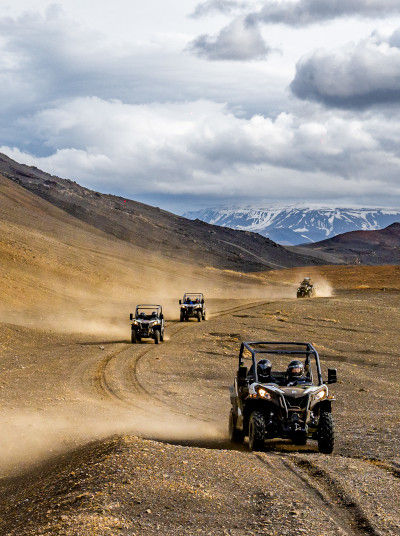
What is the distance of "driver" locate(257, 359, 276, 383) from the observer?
11188mm

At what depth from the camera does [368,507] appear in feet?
24.9

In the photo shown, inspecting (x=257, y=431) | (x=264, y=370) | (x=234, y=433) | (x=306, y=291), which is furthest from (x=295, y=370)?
(x=306, y=291)

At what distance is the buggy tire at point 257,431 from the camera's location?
10.4 m

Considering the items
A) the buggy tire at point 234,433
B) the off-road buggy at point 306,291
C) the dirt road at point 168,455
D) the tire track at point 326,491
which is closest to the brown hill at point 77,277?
the off-road buggy at point 306,291

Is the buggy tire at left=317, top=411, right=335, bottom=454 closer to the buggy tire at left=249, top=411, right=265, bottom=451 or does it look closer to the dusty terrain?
the dusty terrain

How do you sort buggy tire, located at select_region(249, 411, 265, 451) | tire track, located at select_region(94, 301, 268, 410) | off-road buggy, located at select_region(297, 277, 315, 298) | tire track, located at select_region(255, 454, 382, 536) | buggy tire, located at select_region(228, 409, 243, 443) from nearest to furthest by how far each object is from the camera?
tire track, located at select_region(255, 454, 382, 536)
buggy tire, located at select_region(249, 411, 265, 451)
buggy tire, located at select_region(228, 409, 243, 443)
tire track, located at select_region(94, 301, 268, 410)
off-road buggy, located at select_region(297, 277, 315, 298)

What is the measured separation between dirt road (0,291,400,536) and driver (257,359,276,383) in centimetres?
112

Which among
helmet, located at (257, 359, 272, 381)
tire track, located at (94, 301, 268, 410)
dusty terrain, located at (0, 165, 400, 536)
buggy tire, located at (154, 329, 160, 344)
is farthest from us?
buggy tire, located at (154, 329, 160, 344)

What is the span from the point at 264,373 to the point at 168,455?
2733mm

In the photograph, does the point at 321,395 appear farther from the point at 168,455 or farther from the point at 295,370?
the point at 168,455

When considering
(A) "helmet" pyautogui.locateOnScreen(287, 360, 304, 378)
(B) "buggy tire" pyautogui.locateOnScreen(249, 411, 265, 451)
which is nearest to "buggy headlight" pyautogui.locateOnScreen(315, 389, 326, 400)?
(A) "helmet" pyautogui.locateOnScreen(287, 360, 304, 378)

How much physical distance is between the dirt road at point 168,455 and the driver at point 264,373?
112 centimetres

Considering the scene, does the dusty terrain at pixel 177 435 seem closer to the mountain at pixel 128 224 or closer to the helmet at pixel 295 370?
the helmet at pixel 295 370

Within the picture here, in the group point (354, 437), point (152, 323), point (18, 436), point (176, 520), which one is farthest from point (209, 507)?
point (152, 323)
